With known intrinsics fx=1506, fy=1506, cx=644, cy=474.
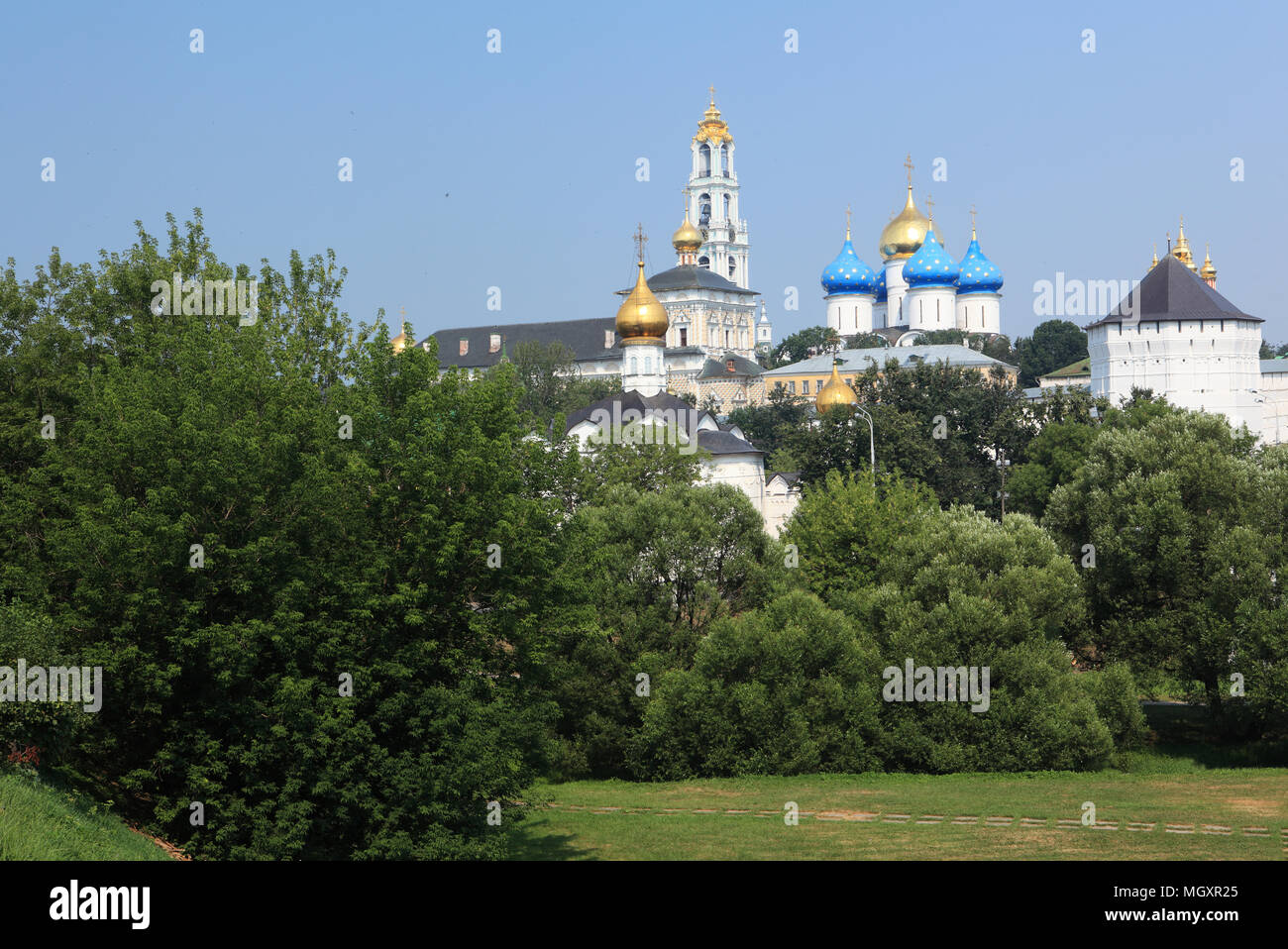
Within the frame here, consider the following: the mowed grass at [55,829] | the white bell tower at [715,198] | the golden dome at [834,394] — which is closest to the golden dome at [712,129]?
the white bell tower at [715,198]

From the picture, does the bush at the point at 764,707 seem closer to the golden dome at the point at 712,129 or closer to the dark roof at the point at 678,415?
the dark roof at the point at 678,415

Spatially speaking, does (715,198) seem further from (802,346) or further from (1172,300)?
(1172,300)

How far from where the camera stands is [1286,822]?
23141 millimetres

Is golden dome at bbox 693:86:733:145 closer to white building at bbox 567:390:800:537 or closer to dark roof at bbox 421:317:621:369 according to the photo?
dark roof at bbox 421:317:621:369

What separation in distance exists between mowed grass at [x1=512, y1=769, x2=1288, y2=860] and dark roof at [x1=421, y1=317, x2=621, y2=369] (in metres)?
103

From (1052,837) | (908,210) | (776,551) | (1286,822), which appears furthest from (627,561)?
(908,210)

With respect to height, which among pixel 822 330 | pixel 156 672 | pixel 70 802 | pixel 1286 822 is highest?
pixel 822 330

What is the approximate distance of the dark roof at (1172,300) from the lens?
5688 cm

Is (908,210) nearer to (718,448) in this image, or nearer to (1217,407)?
(1217,407)

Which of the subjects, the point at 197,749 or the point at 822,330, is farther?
the point at 822,330

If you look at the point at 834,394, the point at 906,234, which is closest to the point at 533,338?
the point at 906,234

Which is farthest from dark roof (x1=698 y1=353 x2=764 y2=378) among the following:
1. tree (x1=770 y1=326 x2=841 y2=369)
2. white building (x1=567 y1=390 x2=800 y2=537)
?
white building (x1=567 y1=390 x2=800 y2=537)

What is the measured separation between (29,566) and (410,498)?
5111 mm

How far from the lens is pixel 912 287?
393ft
